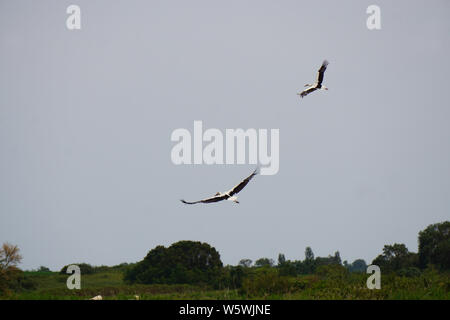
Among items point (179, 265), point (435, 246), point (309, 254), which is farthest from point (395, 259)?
point (179, 265)

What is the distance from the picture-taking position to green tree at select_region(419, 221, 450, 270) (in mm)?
60184

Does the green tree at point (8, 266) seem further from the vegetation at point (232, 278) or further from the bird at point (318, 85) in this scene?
the bird at point (318, 85)

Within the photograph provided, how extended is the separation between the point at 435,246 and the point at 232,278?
34.7 metres

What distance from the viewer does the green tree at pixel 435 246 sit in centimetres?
6018

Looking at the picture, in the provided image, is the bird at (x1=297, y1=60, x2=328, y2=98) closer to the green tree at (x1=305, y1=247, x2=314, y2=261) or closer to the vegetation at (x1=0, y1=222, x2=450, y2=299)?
the vegetation at (x1=0, y1=222, x2=450, y2=299)

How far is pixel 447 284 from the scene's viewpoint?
24453mm

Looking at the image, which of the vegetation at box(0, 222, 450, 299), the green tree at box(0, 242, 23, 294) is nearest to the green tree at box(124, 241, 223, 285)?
the vegetation at box(0, 222, 450, 299)

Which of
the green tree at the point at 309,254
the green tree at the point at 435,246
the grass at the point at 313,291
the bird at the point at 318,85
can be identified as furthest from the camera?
the green tree at the point at 309,254

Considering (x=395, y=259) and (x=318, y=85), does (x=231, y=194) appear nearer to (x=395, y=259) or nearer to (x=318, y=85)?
(x=318, y=85)

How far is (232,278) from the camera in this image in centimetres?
4041

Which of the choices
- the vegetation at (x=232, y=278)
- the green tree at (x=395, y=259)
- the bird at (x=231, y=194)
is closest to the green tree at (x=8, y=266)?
the vegetation at (x=232, y=278)

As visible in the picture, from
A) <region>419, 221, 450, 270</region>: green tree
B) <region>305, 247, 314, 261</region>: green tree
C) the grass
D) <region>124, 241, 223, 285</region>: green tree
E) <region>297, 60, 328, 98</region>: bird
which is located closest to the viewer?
the grass
